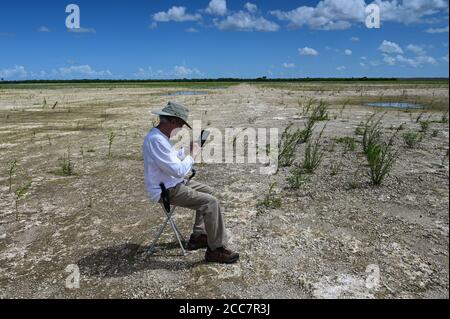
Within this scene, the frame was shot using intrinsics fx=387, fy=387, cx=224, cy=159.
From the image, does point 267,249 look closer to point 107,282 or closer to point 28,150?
point 107,282

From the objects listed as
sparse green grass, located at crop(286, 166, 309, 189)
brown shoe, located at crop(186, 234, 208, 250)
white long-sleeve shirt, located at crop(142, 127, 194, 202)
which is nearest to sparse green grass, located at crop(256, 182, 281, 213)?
sparse green grass, located at crop(286, 166, 309, 189)

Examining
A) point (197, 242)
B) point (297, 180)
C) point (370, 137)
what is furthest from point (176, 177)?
point (370, 137)

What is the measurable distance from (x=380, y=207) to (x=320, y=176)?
203 centimetres

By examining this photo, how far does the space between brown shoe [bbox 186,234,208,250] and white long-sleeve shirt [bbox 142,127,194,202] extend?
0.96 m

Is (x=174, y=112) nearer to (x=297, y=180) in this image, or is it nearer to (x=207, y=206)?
(x=207, y=206)

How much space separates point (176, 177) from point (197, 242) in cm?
121

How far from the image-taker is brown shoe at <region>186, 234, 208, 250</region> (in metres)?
5.69

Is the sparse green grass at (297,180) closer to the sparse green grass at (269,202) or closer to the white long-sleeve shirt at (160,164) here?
the sparse green grass at (269,202)

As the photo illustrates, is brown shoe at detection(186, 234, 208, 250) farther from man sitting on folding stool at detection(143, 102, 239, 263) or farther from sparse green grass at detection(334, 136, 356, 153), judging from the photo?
sparse green grass at detection(334, 136, 356, 153)

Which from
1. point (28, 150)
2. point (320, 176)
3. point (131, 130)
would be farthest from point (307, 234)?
point (131, 130)

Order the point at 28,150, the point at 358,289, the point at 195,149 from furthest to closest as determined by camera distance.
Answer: the point at 28,150 < the point at 195,149 < the point at 358,289

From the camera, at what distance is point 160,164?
4.91 meters

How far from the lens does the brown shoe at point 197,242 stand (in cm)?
569

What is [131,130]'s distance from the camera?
17.1 metres
